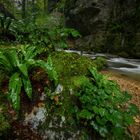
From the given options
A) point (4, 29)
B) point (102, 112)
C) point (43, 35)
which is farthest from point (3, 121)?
point (4, 29)

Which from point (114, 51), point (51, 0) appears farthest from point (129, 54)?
point (51, 0)

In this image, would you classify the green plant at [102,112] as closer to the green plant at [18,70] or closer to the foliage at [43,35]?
the green plant at [18,70]

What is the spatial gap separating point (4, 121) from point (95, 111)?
1463 mm

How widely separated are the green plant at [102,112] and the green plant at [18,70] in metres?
0.59

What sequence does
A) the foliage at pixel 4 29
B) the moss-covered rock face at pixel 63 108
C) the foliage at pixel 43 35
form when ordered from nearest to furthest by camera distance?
the moss-covered rock face at pixel 63 108, the foliage at pixel 43 35, the foliage at pixel 4 29

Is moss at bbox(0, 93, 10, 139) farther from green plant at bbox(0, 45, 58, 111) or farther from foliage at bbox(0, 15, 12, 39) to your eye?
foliage at bbox(0, 15, 12, 39)

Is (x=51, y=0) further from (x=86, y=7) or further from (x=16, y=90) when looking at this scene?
(x=16, y=90)

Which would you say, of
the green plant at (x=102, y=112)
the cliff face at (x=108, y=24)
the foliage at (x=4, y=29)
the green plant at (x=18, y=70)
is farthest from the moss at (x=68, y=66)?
the cliff face at (x=108, y=24)

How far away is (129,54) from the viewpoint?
14.1m

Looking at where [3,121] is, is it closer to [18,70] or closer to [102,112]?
[18,70]

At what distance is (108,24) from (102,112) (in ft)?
41.7

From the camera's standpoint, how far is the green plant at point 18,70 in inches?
165

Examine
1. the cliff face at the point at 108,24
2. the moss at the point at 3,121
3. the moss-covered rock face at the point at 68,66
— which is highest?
the moss-covered rock face at the point at 68,66

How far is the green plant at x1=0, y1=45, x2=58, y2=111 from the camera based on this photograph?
4.20 meters
